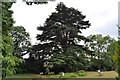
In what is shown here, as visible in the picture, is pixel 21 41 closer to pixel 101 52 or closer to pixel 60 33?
pixel 60 33

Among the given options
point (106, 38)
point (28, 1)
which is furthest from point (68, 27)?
point (28, 1)

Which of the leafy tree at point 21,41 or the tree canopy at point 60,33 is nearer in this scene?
the tree canopy at point 60,33

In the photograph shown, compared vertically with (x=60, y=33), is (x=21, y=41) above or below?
below

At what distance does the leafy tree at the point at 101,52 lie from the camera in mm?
17328

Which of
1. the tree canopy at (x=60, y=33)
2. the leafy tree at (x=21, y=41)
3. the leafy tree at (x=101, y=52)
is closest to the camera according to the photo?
the tree canopy at (x=60, y=33)

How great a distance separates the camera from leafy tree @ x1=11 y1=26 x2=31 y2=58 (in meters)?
16.7

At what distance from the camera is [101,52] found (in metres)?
18.3

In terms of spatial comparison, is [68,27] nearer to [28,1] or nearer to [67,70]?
[67,70]

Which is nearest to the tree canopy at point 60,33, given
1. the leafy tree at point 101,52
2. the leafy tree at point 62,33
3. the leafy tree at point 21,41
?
the leafy tree at point 62,33

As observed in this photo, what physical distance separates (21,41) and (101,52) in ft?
29.9

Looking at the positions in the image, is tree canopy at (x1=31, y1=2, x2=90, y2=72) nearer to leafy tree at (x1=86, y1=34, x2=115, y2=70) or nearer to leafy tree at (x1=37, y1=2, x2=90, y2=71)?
leafy tree at (x1=37, y1=2, x2=90, y2=71)

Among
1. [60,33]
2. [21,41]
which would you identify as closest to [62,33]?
[60,33]

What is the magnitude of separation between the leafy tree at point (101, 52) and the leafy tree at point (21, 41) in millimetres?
7019

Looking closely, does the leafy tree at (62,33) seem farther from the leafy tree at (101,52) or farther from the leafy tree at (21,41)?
the leafy tree at (101,52)
